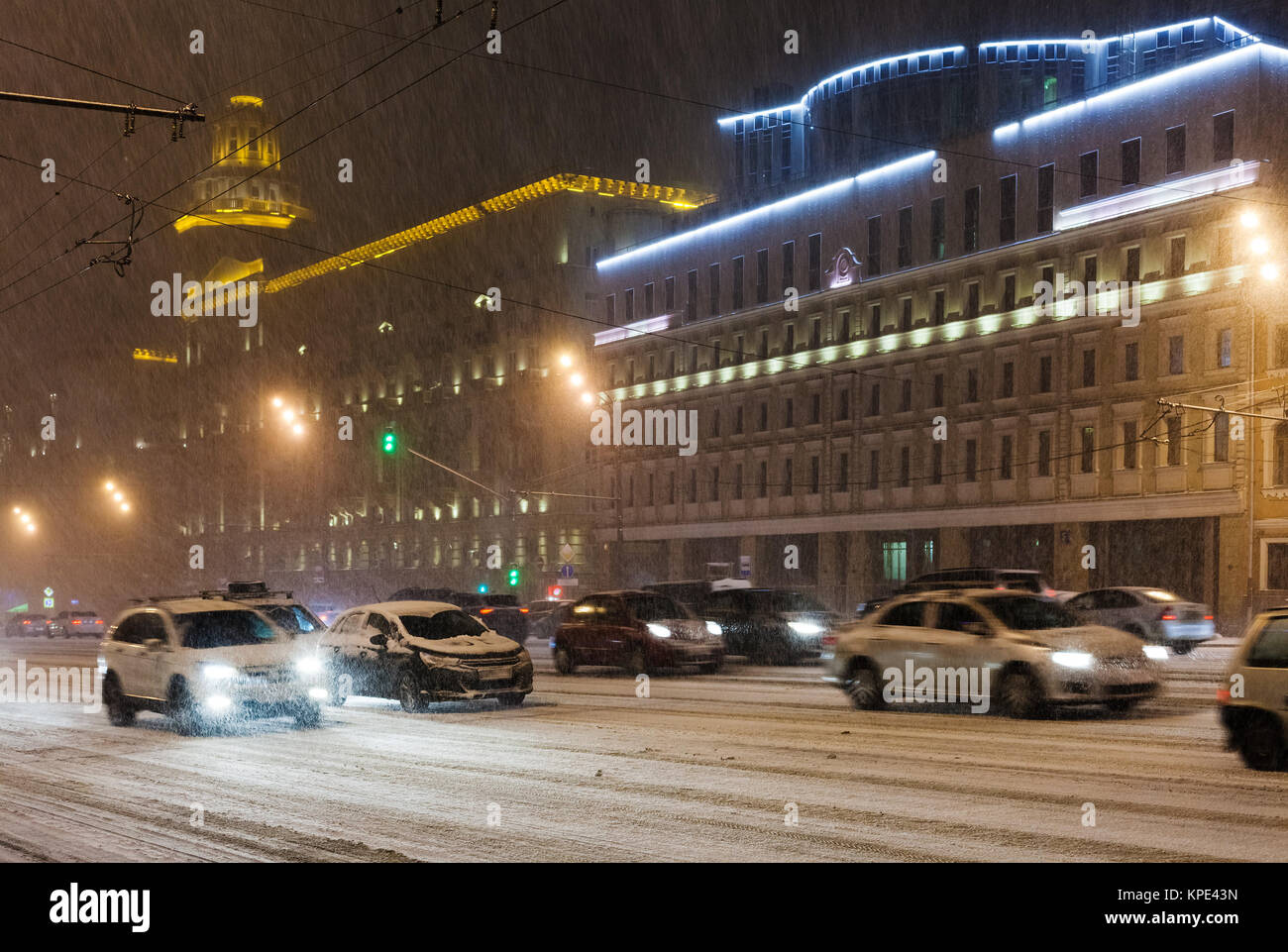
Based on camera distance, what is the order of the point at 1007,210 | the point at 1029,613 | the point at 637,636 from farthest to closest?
the point at 1007,210 → the point at 637,636 → the point at 1029,613

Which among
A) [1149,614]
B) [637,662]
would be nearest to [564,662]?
[637,662]

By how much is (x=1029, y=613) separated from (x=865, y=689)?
2514mm

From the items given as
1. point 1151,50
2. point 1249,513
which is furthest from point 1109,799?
point 1151,50

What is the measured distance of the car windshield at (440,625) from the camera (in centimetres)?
1950

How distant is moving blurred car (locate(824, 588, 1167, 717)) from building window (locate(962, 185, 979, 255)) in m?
40.4

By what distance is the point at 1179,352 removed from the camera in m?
48.2

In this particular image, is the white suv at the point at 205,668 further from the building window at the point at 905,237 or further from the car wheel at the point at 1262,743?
the building window at the point at 905,237

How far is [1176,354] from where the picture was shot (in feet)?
158

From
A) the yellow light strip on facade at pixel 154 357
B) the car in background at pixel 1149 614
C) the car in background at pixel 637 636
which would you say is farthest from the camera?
the yellow light strip on facade at pixel 154 357

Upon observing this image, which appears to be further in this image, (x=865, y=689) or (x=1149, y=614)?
(x=1149, y=614)

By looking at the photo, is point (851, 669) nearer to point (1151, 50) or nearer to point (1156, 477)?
point (1156, 477)

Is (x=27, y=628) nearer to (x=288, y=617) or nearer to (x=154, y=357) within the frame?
(x=288, y=617)

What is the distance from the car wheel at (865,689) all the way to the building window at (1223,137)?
114ft

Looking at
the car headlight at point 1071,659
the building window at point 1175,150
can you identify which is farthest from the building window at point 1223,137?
the car headlight at point 1071,659
